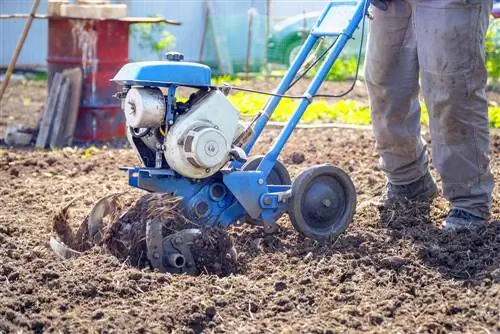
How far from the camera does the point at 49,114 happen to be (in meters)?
9.01

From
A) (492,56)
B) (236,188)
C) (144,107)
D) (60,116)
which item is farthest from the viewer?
(492,56)

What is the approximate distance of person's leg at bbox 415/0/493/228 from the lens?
194 inches

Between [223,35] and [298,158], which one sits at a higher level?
[223,35]

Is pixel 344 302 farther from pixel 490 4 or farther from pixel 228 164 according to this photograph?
pixel 490 4

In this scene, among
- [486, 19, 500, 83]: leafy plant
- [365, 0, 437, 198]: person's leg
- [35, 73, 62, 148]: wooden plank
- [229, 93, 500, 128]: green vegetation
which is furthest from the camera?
[486, 19, 500, 83]: leafy plant

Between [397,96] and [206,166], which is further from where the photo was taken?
[397,96]

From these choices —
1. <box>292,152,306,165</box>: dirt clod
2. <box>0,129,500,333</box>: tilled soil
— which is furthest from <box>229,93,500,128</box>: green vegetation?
<box>0,129,500,333</box>: tilled soil

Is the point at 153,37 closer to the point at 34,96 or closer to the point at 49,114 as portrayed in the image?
the point at 34,96

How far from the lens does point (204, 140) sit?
452 centimetres

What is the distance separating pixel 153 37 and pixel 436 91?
508 inches

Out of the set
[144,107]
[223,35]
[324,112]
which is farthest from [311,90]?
[223,35]

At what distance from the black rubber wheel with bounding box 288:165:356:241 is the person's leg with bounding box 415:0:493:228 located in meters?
0.60

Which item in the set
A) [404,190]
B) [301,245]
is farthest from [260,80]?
[301,245]

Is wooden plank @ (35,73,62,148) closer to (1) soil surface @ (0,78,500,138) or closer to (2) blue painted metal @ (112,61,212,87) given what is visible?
(1) soil surface @ (0,78,500,138)
